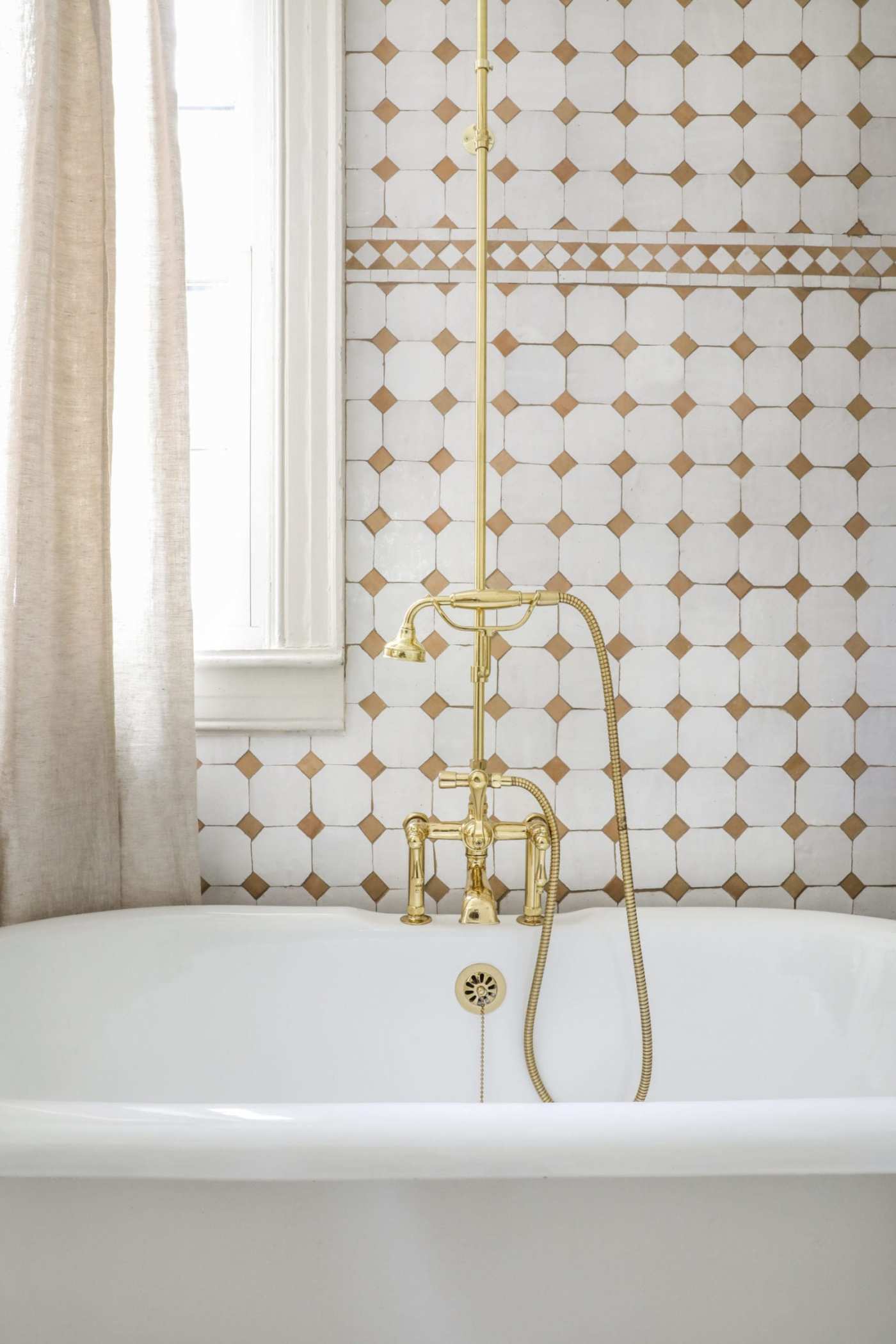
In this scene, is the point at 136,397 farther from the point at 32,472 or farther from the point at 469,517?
the point at 469,517

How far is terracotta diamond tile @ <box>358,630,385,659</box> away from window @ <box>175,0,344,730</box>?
47 mm

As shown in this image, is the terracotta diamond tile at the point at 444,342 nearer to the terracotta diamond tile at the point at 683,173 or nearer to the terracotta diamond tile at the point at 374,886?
the terracotta diamond tile at the point at 683,173

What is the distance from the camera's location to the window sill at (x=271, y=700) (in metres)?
1.46

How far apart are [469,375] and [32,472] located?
0.70 metres

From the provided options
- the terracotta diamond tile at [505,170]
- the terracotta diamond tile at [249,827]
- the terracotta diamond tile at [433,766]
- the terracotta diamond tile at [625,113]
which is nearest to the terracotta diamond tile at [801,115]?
the terracotta diamond tile at [625,113]

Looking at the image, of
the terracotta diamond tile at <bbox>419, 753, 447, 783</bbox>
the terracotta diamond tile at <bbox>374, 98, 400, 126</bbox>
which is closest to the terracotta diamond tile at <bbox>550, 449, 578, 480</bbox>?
the terracotta diamond tile at <bbox>419, 753, 447, 783</bbox>

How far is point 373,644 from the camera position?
1.47 meters

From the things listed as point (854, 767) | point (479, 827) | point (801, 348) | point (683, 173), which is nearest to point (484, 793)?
point (479, 827)

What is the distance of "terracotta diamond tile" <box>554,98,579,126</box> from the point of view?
1452 mm

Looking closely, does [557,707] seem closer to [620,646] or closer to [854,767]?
[620,646]

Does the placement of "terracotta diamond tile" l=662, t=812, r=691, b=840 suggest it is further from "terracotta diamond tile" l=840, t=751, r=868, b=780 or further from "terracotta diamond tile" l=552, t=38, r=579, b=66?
"terracotta diamond tile" l=552, t=38, r=579, b=66

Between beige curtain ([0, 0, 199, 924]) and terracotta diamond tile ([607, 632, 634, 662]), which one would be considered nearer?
beige curtain ([0, 0, 199, 924])

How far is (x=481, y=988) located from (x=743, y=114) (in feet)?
4.89

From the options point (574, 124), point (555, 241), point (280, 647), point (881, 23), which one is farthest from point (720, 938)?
point (881, 23)
